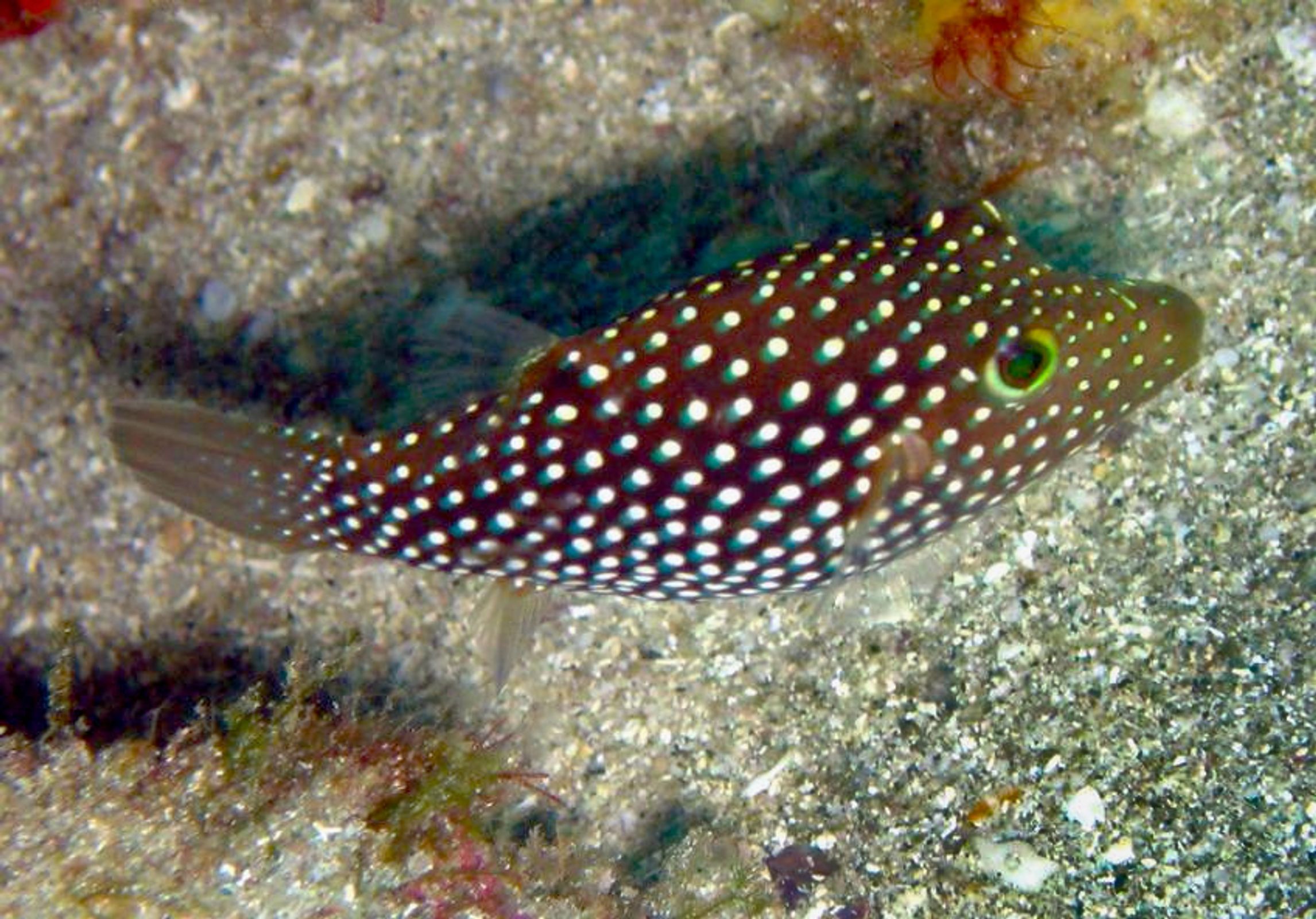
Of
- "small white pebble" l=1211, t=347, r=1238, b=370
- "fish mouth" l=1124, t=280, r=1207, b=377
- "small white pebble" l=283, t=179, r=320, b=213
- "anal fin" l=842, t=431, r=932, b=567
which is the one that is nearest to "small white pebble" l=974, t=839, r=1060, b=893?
"anal fin" l=842, t=431, r=932, b=567

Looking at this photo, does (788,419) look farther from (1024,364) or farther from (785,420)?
(1024,364)

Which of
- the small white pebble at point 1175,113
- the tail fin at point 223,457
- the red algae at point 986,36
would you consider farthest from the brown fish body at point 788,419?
the small white pebble at point 1175,113

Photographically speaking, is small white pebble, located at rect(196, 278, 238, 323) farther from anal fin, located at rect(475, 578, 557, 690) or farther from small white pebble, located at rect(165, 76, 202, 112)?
anal fin, located at rect(475, 578, 557, 690)

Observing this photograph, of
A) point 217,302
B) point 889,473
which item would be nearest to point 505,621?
point 889,473

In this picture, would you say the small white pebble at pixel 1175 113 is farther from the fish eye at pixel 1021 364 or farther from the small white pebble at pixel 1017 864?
the small white pebble at pixel 1017 864

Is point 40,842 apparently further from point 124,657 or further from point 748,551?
point 748,551

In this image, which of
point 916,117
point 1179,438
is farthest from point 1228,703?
point 916,117

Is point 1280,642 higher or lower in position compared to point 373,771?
higher
